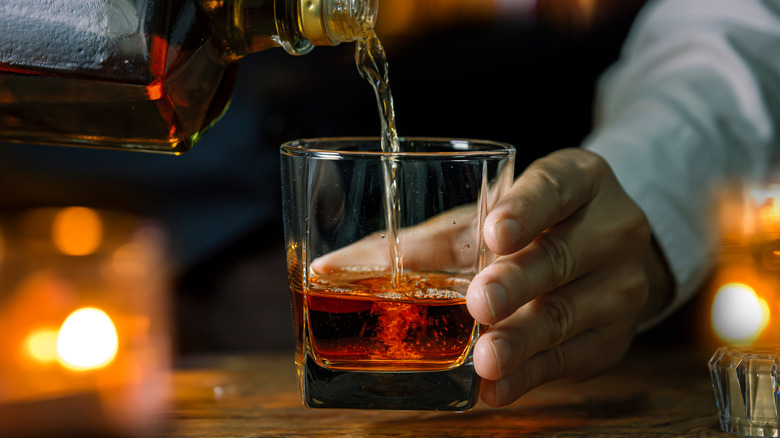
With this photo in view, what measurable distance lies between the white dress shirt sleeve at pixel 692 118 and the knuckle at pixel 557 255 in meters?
0.26

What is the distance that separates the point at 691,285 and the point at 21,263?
110 cm

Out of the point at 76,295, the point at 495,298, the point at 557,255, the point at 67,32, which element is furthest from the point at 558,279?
the point at 76,295

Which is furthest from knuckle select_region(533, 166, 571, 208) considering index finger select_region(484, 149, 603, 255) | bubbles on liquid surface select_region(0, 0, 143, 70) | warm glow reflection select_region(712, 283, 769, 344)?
bubbles on liquid surface select_region(0, 0, 143, 70)

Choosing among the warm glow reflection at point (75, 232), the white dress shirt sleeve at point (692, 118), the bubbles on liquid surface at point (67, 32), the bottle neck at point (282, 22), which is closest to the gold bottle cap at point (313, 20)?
the bottle neck at point (282, 22)

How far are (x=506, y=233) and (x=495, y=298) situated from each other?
5 cm

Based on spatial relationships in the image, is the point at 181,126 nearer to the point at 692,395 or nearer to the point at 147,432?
the point at 147,432

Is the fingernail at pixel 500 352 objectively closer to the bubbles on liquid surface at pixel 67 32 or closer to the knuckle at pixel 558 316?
the knuckle at pixel 558 316

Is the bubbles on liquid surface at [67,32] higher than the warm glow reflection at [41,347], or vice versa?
the bubbles on liquid surface at [67,32]

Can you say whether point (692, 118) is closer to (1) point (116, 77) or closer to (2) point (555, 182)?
(2) point (555, 182)

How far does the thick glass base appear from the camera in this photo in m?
0.56

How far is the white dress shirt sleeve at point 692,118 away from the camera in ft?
2.94

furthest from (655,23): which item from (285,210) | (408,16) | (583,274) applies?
(285,210)

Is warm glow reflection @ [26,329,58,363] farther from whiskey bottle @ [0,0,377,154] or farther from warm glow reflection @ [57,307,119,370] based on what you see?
whiskey bottle @ [0,0,377,154]

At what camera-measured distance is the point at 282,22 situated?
59cm
